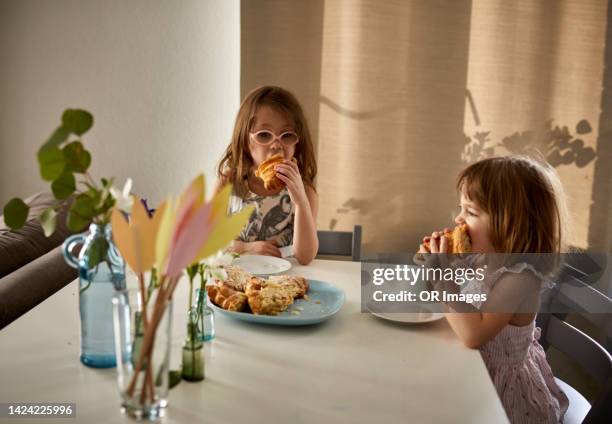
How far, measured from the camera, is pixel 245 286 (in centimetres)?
141

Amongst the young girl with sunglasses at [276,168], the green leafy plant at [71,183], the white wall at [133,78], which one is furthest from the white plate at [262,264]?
the white wall at [133,78]

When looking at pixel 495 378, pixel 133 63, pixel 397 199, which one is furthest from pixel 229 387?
pixel 133 63

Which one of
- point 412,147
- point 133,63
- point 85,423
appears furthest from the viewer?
point 133,63

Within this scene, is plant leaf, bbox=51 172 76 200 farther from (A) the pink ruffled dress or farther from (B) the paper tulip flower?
(A) the pink ruffled dress

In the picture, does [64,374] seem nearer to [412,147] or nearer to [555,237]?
[555,237]

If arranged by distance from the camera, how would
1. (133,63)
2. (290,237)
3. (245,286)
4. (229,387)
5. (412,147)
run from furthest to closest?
(133,63) → (412,147) → (290,237) → (245,286) → (229,387)

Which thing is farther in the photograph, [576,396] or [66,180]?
[576,396]

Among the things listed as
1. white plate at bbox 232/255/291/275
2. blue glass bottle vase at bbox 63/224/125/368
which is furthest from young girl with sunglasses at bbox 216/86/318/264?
blue glass bottle vase at bbox 63/224/125/368

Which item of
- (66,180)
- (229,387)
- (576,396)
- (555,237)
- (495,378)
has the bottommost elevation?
(576,396)

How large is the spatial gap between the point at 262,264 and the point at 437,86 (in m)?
1.24

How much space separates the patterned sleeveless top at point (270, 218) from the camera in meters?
2.21

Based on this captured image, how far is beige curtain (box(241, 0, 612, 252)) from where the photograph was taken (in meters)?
2.51

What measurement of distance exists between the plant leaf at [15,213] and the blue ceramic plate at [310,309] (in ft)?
1.57

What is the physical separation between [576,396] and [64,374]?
4.02 ft
